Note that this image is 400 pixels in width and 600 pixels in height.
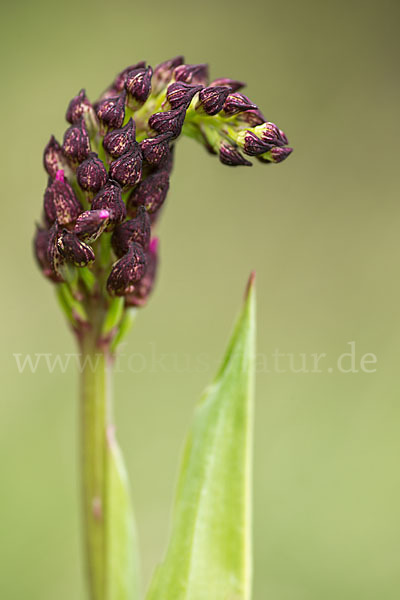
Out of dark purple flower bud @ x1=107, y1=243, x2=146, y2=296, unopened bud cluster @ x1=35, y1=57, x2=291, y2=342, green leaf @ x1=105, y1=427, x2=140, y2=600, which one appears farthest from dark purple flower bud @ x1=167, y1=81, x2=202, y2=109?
green leaf @ x1=105, y1=427, x2=140, y2=600

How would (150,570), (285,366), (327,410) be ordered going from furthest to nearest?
(285,366) → (327,410) → (150,570)

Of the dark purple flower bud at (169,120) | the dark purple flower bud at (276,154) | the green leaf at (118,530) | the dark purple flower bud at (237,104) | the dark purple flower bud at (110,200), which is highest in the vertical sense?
the dark purple flower bud at (237,104)

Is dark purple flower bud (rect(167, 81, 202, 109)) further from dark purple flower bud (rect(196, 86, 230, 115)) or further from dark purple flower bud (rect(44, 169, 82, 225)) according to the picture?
dark purple flower bud (rect(44, 169, 82, 225))

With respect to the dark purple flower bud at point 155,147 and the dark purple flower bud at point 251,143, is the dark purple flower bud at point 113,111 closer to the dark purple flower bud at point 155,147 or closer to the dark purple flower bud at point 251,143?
the dark purple flower bud at point 155,147

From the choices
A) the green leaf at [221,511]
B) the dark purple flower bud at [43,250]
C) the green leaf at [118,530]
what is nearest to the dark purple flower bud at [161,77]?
the dark purple flower bud at [43,250]

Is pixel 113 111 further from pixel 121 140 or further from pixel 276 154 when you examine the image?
pixel 276 154

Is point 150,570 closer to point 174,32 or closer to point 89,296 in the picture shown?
point 89,296

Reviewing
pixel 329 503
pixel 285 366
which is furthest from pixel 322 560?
pixel 285 366

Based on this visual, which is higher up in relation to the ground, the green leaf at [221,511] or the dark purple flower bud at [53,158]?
the dark purple flower bud at [53,158]
